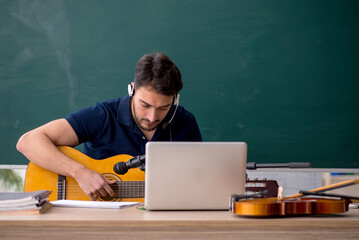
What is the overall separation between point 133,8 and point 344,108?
155cm

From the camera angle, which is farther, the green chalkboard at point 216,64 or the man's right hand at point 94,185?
the green chalkboard at point 216,64

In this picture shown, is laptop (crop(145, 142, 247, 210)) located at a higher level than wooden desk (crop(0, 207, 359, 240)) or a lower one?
higher

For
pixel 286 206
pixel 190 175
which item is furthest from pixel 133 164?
pixel 286 206

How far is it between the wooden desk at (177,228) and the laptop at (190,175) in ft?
0.52

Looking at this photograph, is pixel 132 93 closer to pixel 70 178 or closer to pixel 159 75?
pixel 159 75

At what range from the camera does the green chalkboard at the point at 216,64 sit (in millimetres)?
2697

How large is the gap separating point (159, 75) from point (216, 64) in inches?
34.5

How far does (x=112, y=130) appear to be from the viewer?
7.32 feet

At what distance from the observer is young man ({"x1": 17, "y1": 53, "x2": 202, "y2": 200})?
75.0 inches

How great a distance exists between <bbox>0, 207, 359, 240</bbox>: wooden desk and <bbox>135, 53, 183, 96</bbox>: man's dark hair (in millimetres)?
954

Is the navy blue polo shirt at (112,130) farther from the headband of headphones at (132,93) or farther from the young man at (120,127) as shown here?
the headband of headphones at (132,93)

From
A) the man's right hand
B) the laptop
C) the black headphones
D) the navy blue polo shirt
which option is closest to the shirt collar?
the navy blue polo shirt

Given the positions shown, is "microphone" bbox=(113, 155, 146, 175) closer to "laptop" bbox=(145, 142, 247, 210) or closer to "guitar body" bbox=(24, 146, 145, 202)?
"laptop" bbox=(145, 142, 247, 210)

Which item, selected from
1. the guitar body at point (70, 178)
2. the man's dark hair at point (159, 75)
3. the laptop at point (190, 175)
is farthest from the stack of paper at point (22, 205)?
the man's dark hair at point (159, 75)
